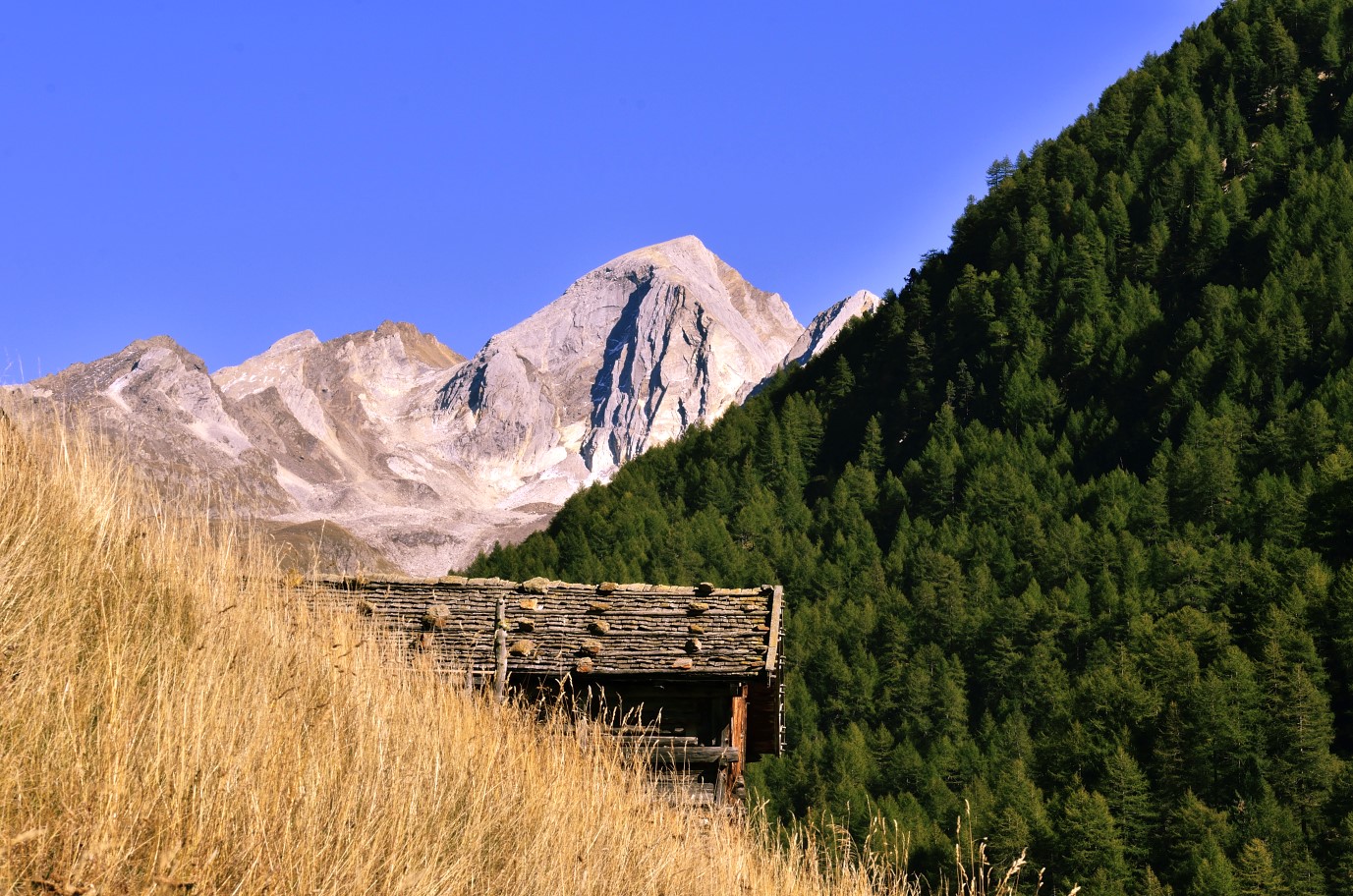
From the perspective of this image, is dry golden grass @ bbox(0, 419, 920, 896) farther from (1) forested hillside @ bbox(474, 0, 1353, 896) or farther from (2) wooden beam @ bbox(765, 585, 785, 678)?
(1) forested hillside @ bbox(474, 0, 1353, 896)

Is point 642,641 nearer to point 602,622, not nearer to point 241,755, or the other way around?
point 602,622

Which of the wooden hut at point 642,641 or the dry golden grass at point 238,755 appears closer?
the dry golden grass at point 238,755

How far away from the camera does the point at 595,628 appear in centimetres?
1315

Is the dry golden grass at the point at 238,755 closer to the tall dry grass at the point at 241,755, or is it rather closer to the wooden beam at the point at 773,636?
the tall dry grass at the point at 241,755

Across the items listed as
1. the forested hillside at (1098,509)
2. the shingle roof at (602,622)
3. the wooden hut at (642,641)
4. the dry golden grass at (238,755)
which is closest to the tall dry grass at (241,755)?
the dry golden grass at (238,755)

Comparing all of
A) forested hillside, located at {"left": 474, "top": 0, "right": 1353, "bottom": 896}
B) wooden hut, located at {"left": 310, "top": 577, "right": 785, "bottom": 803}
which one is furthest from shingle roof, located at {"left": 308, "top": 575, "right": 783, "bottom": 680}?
forested hillside, located at {"left": 474, "top": 0, "right": 1353, "bottom": 896}

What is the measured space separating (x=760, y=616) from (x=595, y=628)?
173 centimetres

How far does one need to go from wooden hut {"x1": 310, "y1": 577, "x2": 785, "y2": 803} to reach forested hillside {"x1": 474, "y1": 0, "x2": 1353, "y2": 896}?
37.1 meters

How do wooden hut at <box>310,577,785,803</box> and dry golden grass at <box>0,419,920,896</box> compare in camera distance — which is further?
wooden hut at <box>310,577,785,803</box>

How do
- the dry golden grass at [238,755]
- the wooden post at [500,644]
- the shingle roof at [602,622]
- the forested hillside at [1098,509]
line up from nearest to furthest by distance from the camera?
the dry golden grass at [238,755]
the wooden post at [500,644]
the shingle roof at [602,622]
the forested hillside at [1098,509]

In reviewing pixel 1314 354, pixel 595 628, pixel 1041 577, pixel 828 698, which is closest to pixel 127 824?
pixel 595 628

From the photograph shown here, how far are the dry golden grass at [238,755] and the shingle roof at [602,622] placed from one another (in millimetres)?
6285

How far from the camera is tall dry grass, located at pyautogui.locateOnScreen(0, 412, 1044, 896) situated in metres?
3.06

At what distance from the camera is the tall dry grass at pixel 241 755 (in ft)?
10.0
